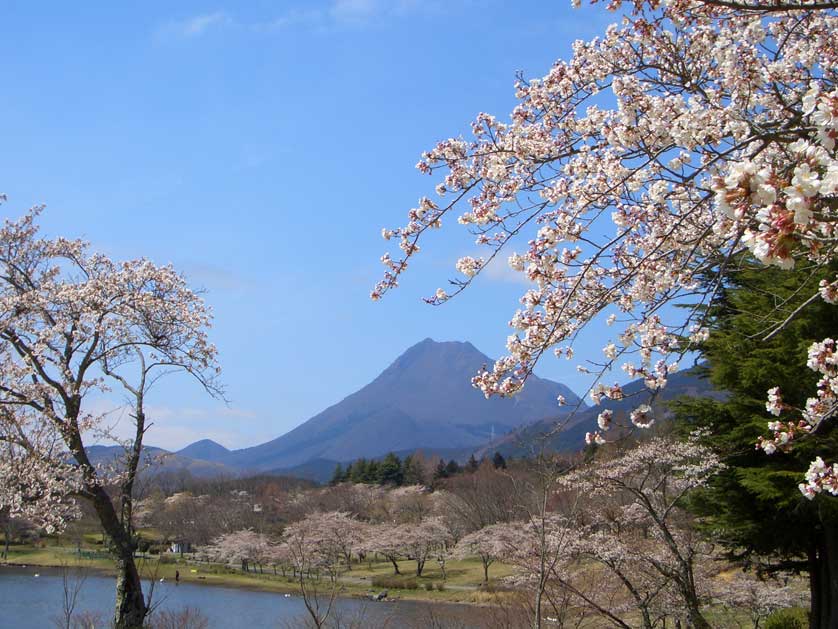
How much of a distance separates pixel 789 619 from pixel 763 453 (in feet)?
14.2

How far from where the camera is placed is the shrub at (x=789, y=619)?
14.3 metres

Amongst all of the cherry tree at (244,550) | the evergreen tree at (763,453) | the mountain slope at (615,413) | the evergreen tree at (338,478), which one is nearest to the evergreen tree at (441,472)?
the evergreen tree at (338,478)

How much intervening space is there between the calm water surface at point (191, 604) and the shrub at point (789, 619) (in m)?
6.49

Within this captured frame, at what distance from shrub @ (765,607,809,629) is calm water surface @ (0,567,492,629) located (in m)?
6.49

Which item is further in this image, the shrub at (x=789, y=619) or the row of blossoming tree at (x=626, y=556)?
the shrub at (x=789, y=619)

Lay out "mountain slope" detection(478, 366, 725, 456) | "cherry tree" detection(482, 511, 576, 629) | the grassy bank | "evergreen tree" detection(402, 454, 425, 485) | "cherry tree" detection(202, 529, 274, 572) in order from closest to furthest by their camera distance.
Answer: "mountain slope" detection(478, 366, 725, 456), "cherry tree" detection(482, 511, 576, 629), the grassy bank, "cherry tree" detection(202, 529, 274, 572), "evergreen tree" detection(402, 454, 425, 485)

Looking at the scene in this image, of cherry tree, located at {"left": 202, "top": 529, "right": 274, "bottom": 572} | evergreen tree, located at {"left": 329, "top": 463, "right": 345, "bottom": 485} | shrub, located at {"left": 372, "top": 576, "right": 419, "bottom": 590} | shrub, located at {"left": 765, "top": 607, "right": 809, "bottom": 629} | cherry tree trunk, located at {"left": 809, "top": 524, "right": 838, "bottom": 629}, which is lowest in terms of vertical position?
shrub, located at {"left": 372, "top": 576, "right": 419, "bottom": 590}

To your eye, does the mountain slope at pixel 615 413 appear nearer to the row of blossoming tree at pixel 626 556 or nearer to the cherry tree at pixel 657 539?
the row of blossoming tree at pixel 626 556

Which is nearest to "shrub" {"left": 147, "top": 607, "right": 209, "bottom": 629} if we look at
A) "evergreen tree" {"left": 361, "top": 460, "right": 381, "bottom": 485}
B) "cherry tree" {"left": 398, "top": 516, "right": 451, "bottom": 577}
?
"cherry tree" {"left": 398, "top": 516, "right": 451, "bottom": 577}

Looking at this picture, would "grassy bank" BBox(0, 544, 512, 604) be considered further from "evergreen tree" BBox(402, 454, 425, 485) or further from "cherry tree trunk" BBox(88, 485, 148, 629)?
"cherry tree trunk" BBox(88, 485, 148, 629)

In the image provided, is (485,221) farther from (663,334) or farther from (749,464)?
(749,464)

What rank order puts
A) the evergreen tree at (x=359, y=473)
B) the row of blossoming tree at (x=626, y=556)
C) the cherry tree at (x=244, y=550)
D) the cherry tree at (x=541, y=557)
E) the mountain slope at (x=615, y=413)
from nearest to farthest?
the mountain slope at (x=615, y=413), the cherry tree at (x=541, y=557), the row of blossoming tree at (x=626, y=556), the cherry tree at (x=244, y=550), the evergreen tree at (x=359, y=473)

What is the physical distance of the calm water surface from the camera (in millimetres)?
21172

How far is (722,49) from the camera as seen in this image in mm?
4145
